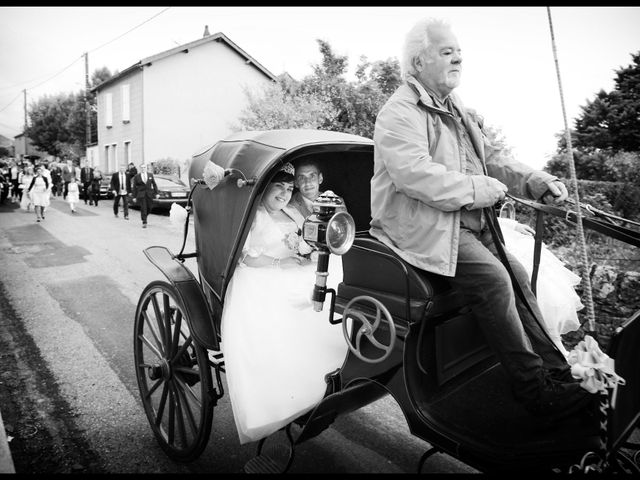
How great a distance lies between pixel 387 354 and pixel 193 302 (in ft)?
4.96

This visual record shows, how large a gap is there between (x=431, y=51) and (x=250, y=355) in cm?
187

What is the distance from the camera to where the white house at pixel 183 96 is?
24.6 m

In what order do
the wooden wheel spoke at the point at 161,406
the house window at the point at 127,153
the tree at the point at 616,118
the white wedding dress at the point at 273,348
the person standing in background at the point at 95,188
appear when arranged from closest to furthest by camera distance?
the white wedding dress at the point at 273,348 → the wooden wheel spoke at the point at 161,406 → the tree at the point at 616,118 → the person standing in background at the point at 95,188 → the house window at the point at 127,153

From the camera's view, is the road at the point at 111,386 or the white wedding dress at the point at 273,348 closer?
the white wedding dress at the point at 273,348

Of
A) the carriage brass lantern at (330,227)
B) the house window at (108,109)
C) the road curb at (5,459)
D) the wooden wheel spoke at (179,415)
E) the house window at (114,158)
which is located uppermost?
the house window at (108,109)

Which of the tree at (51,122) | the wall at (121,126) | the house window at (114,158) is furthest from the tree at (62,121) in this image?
the house window at (114,158)

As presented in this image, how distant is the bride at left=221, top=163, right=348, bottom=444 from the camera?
2389mm

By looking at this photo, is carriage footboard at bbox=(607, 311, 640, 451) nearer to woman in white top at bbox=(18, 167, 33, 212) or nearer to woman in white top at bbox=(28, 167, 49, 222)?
woman in white top at bbox=(28, 167, 49, 222)

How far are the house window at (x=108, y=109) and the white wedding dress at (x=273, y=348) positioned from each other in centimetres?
3032

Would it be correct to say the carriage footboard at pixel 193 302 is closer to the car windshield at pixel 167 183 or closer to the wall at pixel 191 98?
the car windshield at pixel 167 183

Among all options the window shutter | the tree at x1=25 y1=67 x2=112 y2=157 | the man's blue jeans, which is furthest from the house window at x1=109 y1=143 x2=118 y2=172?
the man's blue jeans

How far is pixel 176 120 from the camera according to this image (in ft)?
82.7

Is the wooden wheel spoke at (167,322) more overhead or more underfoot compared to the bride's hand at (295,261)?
more underfoot

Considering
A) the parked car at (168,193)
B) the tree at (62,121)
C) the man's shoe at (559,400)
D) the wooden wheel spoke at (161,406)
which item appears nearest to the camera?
the man's shoe at (559,400)
